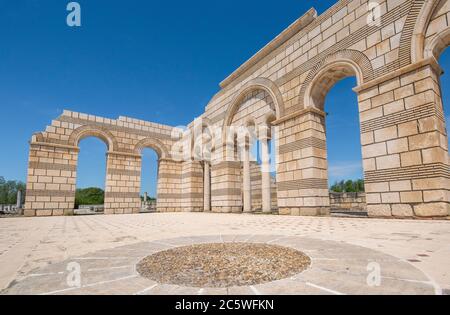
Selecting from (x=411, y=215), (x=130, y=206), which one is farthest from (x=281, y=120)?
(x=130, y=206)

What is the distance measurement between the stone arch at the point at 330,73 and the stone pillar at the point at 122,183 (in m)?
12.5

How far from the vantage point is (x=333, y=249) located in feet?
10.4

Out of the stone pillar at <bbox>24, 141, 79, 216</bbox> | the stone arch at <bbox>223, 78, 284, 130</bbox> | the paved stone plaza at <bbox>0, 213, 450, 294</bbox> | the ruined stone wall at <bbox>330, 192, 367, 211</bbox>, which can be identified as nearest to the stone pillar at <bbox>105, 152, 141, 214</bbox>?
the stone pillar at <bbox>24, 141, 79, 216</bbox>

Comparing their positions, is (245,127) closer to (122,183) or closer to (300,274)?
(122,183)

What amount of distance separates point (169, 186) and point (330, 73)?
13.9 meters

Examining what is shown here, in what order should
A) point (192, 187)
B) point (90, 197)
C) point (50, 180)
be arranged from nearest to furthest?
point (50, 180)
point (192, 187)
point (90, 197)

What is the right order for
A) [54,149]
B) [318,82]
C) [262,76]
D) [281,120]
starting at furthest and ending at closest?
[54,149] → [262,76] → [281,120] → [318,82]

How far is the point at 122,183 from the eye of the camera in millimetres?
17250

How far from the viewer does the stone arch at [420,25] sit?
700cm

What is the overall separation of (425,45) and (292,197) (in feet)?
21.1

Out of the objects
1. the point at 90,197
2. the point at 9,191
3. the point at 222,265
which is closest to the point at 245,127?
the point at 222,265

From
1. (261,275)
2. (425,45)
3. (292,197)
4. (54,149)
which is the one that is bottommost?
(261,275)

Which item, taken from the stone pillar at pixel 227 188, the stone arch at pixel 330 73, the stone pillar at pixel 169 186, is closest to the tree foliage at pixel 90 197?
the stone pillar at pixel 169 186

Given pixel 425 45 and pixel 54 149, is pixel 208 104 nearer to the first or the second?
pixel 54 149
